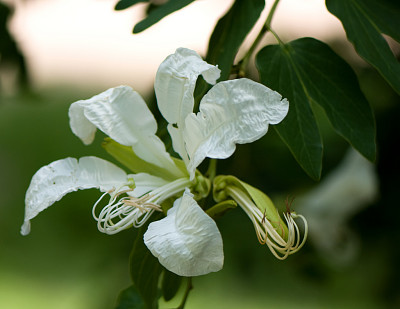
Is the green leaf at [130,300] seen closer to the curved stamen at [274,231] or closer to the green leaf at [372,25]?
the curved stamen at [274,231]

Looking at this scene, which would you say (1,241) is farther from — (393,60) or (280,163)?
(393,60)

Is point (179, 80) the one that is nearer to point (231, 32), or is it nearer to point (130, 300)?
point (231, 32)

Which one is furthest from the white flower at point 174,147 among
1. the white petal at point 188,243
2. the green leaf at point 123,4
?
the green leaf at point 123,4

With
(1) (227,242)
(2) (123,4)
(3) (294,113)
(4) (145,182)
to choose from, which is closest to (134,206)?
(4) (145,182)

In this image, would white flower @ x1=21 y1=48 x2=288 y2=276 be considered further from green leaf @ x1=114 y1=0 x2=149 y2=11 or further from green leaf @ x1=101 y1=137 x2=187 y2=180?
green leaf @ x1=114 y1=0 x2=149 y2=11

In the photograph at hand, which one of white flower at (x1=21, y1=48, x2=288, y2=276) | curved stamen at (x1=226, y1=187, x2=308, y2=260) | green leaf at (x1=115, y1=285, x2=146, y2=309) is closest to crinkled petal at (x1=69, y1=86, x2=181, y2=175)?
white flower at (x1=21, y1=48, x2=288, y2=276)


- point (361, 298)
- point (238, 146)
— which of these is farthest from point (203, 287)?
point (238, 146)
